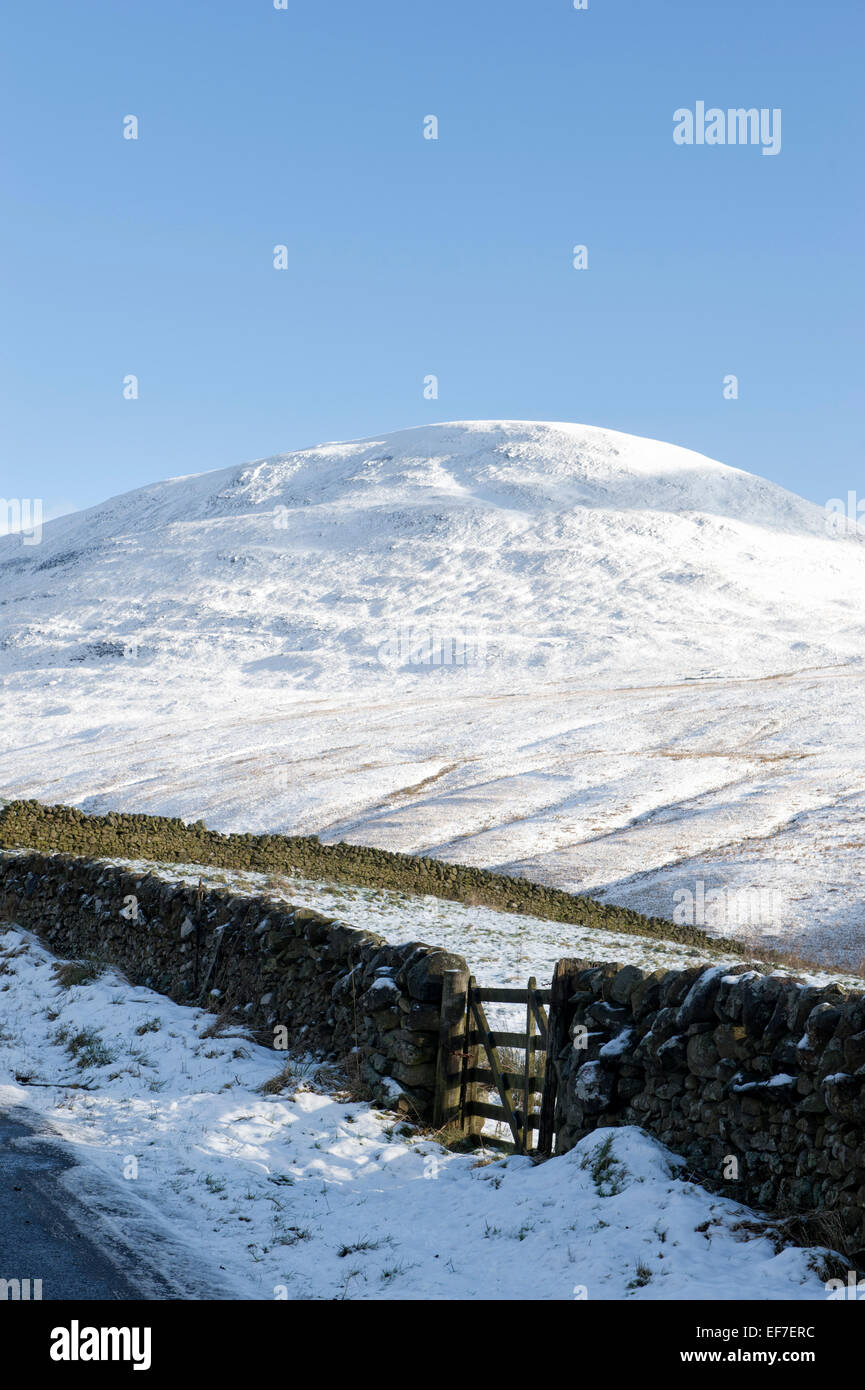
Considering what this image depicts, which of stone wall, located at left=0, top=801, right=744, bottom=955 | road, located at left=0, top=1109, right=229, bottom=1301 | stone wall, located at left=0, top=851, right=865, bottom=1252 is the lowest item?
stone wall, located at left=0, top=801, right=744, bottom=955

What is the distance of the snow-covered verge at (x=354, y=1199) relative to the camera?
7.48 meters

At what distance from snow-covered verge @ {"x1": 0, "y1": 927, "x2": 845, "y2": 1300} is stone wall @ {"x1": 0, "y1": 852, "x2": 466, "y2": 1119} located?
22.0 inches

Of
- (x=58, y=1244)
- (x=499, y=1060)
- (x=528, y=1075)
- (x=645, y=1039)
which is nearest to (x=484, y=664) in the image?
(x=499, y=1060)

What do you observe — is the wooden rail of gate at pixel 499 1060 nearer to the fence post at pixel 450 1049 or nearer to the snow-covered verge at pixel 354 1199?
the fence post at pixel 450 1049

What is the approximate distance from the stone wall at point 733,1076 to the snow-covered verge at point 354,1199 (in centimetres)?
32

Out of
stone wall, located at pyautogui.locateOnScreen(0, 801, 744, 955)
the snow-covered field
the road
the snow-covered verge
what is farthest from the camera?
the snow-covered field

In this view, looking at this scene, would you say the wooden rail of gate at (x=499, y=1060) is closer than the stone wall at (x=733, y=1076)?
No

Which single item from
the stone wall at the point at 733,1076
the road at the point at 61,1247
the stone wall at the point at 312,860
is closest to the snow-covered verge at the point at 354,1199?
the road at the point at 61,1247

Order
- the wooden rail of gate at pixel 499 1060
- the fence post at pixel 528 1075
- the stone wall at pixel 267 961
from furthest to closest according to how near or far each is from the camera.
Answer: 1. the stone wall at pixel 267 961
2. the fence post at pixel 528 1075
3. the wooden rail of gate at pixel 499 1060

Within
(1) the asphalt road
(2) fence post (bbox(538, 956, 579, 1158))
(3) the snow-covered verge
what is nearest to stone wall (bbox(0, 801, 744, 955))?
(3) the snow-covered verge

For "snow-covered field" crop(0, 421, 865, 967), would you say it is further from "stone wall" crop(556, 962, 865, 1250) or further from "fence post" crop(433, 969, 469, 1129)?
"stone wall" crop(556, 962, 865, 1250)

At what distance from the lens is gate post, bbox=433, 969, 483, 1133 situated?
11.1 m

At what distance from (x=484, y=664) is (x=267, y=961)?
8162cm
